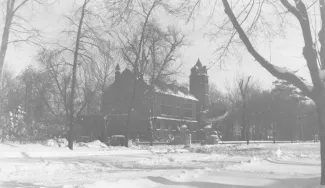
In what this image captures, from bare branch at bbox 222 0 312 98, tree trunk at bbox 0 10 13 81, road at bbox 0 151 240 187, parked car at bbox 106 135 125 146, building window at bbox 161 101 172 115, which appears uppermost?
tree trunk at bbox 0 10 13 81

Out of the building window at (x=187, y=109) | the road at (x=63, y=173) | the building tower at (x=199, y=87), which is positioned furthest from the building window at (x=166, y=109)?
the road at (x=63, y=173)

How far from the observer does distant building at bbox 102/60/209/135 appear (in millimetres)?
39312

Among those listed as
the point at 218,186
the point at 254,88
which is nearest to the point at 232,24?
the point at 218,186

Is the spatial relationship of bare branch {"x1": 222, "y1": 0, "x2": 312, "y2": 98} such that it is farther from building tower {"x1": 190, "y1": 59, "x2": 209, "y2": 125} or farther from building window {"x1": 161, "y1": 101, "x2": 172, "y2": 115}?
building tower {"x1": 190, "y1": 59, "x2": 209, "y2": 125}

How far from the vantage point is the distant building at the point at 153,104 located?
39312mm

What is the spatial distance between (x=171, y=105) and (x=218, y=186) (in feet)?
195

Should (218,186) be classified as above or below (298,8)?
below

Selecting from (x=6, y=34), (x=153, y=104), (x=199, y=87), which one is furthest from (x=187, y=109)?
(x=6, y=34)

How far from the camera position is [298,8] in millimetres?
10250

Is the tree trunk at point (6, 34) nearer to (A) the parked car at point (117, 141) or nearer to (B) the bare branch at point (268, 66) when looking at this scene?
(B) the bare branch at point (268, 66)

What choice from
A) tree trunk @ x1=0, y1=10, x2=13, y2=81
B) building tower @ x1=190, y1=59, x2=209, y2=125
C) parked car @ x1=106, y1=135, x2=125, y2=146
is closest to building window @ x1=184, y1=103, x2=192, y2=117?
building tower @ x1=190, y1=59, x2=209, y2=125

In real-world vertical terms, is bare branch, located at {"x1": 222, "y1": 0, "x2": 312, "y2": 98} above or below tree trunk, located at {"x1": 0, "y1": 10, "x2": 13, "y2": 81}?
below

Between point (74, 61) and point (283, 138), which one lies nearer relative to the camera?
point (74, 61)

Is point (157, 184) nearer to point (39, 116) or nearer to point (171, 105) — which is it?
point (39, 116)
